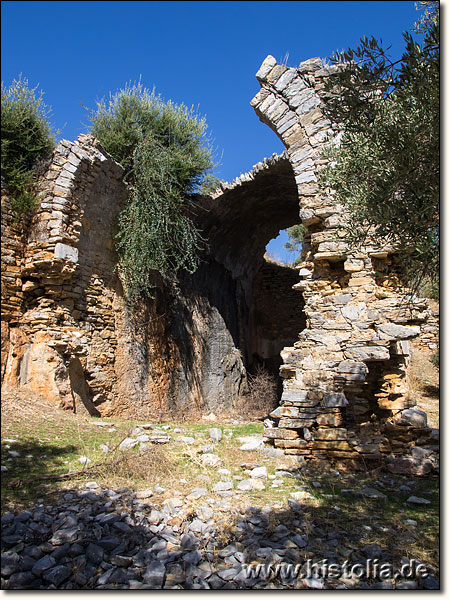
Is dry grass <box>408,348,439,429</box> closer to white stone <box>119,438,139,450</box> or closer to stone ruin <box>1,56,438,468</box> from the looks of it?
stone ruin <box>1,56,438,468</box>

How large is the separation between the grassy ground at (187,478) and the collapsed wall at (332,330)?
0.58 meters

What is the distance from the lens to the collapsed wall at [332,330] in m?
6.48

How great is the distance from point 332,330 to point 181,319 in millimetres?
4791

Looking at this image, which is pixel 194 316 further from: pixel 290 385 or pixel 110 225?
pixel 290 385

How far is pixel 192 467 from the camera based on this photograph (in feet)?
18.6

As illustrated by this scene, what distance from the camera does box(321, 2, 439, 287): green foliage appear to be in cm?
402

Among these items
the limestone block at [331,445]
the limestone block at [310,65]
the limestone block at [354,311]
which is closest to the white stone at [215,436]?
the limestone block at [331,445]

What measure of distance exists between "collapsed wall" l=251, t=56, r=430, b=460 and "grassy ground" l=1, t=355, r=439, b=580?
1.91 feet

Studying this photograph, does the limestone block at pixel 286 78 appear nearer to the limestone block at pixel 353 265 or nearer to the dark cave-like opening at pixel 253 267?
the dark cave-like opening at pixel 253 267

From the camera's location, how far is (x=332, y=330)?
734 centimetres

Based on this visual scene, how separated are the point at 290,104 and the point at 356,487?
6179mm

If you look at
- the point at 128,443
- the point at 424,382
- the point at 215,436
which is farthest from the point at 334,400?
the point at 424,382

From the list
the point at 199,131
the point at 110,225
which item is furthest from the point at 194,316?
the point at 199,131

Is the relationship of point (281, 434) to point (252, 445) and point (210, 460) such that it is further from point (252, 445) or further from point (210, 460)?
point (210, 460)
